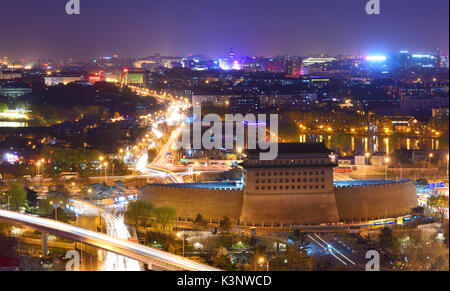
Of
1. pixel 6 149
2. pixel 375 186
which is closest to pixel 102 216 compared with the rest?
pixel 375 186

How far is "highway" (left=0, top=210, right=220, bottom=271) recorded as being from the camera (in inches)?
379

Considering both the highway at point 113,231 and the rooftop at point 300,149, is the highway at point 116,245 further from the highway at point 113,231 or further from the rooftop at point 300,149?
the rooftop at point 300,149

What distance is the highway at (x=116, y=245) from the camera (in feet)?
31.6

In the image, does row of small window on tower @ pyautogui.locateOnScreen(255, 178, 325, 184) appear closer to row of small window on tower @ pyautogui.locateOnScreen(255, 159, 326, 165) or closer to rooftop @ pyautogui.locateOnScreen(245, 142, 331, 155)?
row of small window on tower @ pyautogui.locateOnScreen(255, 159, 326, 165)

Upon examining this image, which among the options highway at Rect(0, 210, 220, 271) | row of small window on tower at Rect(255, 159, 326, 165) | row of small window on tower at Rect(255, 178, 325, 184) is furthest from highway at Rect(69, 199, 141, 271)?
row of small window on tower at Rect(255, 159, 326, 165)

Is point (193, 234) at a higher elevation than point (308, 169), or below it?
below

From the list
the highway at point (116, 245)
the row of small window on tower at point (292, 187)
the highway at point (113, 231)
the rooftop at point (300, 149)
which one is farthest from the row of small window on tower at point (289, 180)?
the highway at point (116, 245)

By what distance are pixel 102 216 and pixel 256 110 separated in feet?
72.1

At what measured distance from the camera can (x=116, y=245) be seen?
10562 millimetres

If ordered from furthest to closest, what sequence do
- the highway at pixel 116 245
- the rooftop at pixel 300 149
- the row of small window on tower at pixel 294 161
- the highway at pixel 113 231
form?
the rooftop at pixel 300 149 → the row of small window on tower at pixel 294 161 → the highway at pixel 113 231 → the highway at pixel 116 245

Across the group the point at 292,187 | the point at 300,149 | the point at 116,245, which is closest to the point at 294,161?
the point at 300,149

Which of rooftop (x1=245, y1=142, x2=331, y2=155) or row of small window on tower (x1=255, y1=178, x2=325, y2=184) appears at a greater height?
rooftop (x1=245, y1=142, x2=331, y2=155)

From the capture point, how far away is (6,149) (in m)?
22.1
